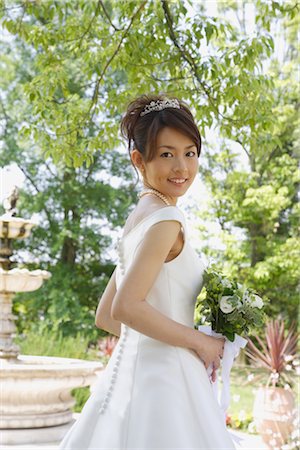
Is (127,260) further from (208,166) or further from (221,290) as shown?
(208,166)

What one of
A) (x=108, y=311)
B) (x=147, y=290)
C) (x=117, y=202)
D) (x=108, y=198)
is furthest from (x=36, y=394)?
(x=117, y=202)

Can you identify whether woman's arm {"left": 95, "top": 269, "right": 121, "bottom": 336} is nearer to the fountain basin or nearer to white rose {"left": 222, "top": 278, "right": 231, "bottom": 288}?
white rose {"left": 222, "top": 278, "right": 231, "bottom": 288}

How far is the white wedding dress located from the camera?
1946 mm

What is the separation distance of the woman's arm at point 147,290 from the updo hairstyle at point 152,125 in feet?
0.99

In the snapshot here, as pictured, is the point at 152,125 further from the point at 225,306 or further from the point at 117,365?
the point at 117,365

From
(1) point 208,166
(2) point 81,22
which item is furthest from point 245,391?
(2) point 81,22

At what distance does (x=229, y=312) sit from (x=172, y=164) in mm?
470

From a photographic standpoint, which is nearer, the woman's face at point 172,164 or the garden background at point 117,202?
the woman's face at point 172,164

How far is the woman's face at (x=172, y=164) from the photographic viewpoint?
7.06 ft

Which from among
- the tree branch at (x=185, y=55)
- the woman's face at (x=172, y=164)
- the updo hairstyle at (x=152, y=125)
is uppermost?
the tree branch at (x=185, y=55)

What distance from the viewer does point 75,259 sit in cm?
1658

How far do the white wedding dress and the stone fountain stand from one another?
4223 millimetres

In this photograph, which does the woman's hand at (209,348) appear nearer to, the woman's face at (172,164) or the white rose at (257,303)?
the white rose at (257,303)

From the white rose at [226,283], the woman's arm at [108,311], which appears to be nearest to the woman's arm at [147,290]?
the white rose at [226,283]
